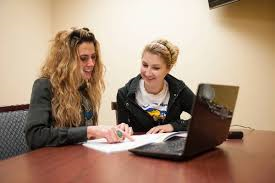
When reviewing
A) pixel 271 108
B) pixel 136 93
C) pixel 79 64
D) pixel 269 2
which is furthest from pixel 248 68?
pixel 79 64

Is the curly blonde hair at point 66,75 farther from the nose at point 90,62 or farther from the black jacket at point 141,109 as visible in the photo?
the black jacket at point 141,109

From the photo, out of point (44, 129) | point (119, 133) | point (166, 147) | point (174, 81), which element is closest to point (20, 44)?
point (174, 81)

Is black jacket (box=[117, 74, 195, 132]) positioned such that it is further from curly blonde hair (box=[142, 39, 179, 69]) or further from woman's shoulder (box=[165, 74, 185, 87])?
curly blonde hair (box=[142, 39, 179, 69])

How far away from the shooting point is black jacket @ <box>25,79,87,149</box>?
128 cm

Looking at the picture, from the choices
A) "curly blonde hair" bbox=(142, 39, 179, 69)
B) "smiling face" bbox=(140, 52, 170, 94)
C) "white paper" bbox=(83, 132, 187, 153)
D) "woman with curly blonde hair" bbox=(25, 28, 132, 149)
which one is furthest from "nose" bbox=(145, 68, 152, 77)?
"white paper" bbox=(83, 132, 187, 153)

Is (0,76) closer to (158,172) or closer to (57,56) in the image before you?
(57,56)

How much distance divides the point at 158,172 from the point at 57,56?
0.94m

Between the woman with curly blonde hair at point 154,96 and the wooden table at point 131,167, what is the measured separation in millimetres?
726

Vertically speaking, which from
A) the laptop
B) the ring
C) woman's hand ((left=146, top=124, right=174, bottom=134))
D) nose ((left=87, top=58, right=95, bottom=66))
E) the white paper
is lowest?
woman's hand ((left=146, top=124, right=174, bottom=134))

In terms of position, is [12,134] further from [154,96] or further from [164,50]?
[164,50]

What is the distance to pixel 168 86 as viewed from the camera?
2.03m

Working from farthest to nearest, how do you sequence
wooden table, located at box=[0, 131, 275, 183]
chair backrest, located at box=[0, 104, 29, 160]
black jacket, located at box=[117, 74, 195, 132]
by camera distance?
black jacket, located at box=[117, 74, 195, 132]
chair backrest, located at box=[0, 104, 29, 160]
wooden table, located at box=[0, 131, 275, 183]

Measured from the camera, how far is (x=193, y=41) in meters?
2.87

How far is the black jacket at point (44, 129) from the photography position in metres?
1.28
